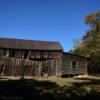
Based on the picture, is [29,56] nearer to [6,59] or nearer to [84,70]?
[6,59]

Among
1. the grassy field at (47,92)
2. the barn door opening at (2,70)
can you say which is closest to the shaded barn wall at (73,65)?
the barn door opening at (2,70)

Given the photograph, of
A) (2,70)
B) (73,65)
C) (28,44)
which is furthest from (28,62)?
(73,65)

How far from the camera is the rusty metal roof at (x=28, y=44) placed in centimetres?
3819

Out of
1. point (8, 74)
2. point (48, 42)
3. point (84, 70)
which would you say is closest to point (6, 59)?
point (8, 74)

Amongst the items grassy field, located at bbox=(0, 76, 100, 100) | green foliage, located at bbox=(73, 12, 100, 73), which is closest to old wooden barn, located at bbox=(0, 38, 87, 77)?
green foliage, located at bbox=(73, 12, 100, 73)

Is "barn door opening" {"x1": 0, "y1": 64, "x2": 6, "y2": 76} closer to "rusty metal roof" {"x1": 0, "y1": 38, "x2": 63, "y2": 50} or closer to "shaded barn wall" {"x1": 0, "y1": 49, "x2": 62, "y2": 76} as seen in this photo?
"shaded barn wall" {"x1": 0, "y1": 49, "x2": 62, "y2": 76}

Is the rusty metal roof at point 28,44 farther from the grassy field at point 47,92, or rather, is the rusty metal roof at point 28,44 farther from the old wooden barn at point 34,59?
the grassy field at point 47,92

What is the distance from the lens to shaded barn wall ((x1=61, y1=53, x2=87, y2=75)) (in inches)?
1596

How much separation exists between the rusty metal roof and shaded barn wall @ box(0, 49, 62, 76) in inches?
30.2

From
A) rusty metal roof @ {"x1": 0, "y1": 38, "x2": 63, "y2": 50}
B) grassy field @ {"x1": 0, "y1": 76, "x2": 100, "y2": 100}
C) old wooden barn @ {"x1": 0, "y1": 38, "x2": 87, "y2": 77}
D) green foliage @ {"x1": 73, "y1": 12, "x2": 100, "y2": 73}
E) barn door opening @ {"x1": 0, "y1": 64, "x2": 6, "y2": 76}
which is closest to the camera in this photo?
grassy field @ {"x1": 0, "y1": 76, "x2": 100, "y2": 100}

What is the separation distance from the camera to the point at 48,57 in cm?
3966

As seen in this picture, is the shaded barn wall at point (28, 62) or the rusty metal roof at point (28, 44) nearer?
the shaded barn wall at point (28, 62)

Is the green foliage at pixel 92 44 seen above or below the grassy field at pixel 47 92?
above

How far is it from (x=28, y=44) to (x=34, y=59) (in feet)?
10.5
